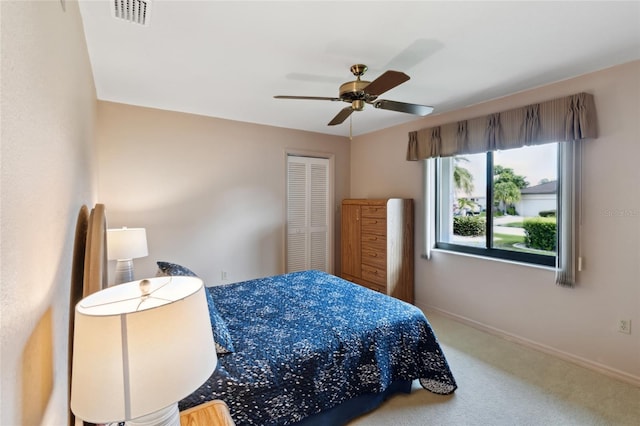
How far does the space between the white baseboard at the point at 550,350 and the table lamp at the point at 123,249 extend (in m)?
3.40

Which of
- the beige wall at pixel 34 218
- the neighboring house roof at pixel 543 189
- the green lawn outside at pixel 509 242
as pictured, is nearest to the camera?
the beige wall at pixel 34 218

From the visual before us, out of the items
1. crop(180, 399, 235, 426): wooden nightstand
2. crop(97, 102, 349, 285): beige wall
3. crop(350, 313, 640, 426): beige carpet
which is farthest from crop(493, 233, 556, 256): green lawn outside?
crop(180, 399, 235, 426): wooden nightstand

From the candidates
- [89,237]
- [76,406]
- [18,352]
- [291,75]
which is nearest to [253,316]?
[89,237]

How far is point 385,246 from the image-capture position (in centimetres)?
387

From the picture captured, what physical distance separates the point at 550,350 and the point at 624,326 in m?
0.63

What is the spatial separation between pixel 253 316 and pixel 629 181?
316cm

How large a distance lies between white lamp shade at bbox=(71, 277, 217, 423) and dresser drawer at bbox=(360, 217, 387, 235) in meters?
3.36

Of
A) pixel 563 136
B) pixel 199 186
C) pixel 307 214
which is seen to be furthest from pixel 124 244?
pixel 563 136

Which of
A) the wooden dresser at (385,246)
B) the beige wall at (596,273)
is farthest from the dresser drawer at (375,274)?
the beige wall at (596,273)

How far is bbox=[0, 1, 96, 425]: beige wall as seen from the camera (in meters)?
0.52

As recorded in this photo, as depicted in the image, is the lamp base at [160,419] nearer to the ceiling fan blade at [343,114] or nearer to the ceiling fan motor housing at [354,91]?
the ceiling fan motor housing at [354,91]

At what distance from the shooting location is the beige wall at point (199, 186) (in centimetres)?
328

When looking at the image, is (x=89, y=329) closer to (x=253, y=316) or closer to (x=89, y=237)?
(x=89, y=237)

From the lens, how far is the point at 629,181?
92.9 inches
